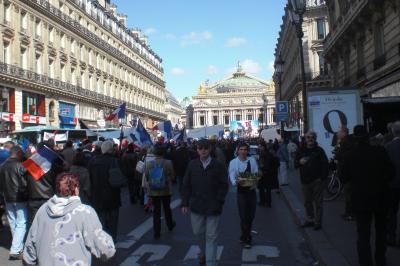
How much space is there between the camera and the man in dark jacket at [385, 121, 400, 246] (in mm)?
7000

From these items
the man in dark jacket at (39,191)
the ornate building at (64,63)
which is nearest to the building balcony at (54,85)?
the ornate building at (64,63)

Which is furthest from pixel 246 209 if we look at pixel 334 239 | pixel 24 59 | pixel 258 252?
pixel 24 59

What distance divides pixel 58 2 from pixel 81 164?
43427mm

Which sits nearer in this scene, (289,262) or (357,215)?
(357,215)

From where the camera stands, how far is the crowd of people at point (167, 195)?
3789 mm

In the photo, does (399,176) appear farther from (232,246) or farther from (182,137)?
(182,137)

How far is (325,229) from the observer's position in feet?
29.5

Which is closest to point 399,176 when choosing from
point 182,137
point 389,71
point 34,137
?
point 389,71

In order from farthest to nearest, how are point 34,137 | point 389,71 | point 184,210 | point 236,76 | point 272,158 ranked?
1. point 236,76
2. point 34,137
3. point 389,71
4. point 272,158
5. point 184,210

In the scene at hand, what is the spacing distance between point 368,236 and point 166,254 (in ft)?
10.4

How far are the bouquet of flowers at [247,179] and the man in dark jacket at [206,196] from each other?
150 centimetres

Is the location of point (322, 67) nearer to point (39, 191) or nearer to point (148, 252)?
point (148, 252)

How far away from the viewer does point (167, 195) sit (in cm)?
938

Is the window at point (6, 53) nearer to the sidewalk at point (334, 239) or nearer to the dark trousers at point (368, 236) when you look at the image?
the sidewalk at point (334, 239)
